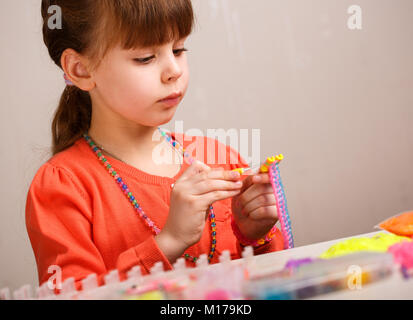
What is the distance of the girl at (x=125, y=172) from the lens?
73 cm

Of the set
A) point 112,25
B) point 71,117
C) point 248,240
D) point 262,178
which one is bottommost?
point 248,240

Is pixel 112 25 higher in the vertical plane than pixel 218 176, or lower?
higher

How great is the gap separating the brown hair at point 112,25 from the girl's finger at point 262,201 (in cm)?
28

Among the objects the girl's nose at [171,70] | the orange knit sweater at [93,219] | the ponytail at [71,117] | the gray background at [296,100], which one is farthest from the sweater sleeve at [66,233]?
the gray background at [296,100]

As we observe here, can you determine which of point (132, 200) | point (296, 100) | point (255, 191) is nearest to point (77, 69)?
point (132, 200)

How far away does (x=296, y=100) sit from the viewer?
151 cm

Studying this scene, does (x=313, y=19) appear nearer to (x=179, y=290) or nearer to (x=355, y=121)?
(x=355, y=121)

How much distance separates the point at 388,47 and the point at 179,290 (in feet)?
4.44

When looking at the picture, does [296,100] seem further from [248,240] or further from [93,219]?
[93,219]

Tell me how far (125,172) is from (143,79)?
0.19 m

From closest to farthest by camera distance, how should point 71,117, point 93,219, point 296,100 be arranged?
1. point 93,219
2. point 71,117
3. point 296,100

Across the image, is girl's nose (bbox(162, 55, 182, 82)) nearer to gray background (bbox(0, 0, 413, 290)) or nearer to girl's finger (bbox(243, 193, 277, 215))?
→ girl's finger (bbox(243, 193, 277, 215))
